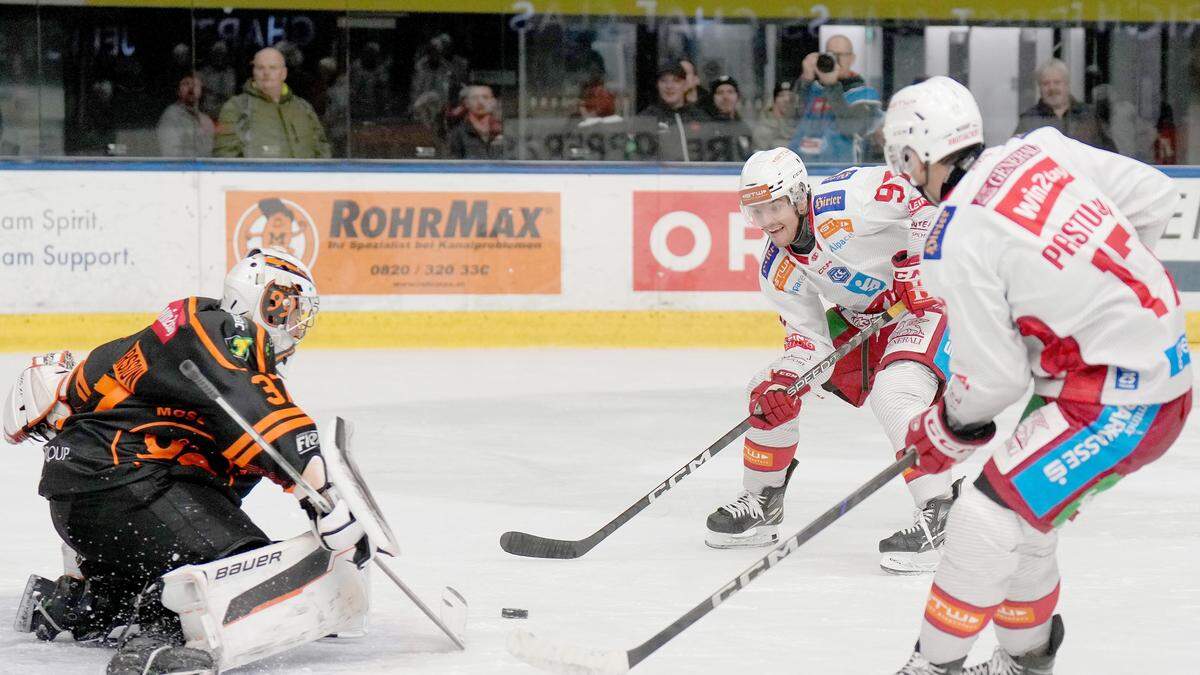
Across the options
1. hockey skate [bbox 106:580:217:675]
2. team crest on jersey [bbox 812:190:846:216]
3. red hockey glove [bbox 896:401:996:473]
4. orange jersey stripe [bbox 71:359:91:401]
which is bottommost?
hockey skate [bbox 106:580:217:675]

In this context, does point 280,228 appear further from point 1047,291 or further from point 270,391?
point 1047,291

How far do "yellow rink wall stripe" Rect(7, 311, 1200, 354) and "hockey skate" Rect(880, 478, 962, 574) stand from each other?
3.94 m

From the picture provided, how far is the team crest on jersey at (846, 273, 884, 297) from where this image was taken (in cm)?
396

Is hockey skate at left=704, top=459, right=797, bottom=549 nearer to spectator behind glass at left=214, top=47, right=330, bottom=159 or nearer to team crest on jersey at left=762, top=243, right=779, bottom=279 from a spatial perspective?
team crest on jersey at left=762, top=243, right=779, bottom=279

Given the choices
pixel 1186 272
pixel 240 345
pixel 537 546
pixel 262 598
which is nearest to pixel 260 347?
pixel 240 345

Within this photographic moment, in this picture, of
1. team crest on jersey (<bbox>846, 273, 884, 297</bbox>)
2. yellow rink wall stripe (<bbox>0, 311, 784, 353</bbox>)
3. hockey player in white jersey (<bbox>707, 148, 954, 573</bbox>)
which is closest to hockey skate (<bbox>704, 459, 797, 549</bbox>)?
hockey player in white jersey (<bbox>707, 148, 954, 573</bbox>)

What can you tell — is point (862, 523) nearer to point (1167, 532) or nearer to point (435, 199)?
point (1167, 532)

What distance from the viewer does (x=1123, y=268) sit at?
2.48 m

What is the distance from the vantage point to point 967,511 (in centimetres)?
253

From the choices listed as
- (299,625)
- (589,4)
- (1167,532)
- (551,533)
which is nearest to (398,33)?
(589,4)

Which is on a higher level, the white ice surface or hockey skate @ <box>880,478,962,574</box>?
hockey skate @ <box>880,478,962,574</box>

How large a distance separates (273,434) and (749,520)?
5.14 ft

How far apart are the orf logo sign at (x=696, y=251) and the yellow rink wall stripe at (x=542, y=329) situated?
Answer: 0.14m

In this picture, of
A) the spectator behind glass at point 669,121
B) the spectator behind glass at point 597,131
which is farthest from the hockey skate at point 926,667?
the spectator behind glass at point 597,131
